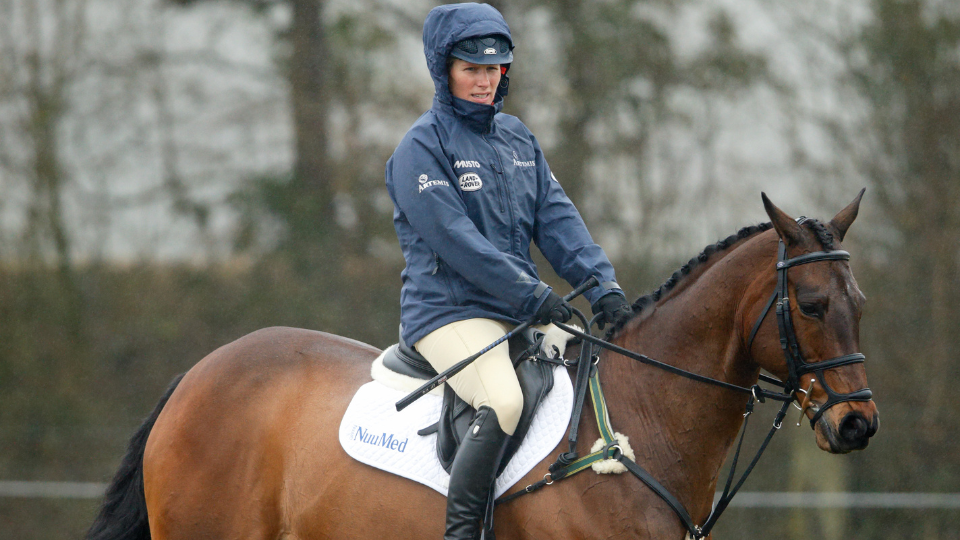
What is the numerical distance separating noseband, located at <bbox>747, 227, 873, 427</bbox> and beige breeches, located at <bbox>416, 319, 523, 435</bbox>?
0.91m

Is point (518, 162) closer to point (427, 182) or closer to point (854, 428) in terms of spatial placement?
point (427, 182)

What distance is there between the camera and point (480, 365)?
10.4 ft

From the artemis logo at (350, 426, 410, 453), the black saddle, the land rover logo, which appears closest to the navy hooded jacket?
the land rover logo

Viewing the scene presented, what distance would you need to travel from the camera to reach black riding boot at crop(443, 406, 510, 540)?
3.04m

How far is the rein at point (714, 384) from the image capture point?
8.95 ft

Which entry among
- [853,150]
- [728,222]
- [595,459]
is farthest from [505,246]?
[853,150]

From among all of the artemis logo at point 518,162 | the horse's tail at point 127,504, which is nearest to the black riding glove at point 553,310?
the artemis logo at point 518,162

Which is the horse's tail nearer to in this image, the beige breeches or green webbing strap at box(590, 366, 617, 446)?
the beige breeches

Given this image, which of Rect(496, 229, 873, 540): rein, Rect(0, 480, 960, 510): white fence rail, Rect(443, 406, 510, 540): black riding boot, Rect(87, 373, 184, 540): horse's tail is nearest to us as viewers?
Rect(496, 229, 873, 540): rein

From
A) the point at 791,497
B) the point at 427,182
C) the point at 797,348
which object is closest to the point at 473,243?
the point at 427,182

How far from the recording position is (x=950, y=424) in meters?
9.09

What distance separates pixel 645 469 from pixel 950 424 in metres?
7.54

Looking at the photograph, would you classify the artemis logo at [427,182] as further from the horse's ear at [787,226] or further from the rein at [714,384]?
the horse's ear at [787,226]

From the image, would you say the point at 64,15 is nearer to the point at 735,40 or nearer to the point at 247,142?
the point at 247,142
